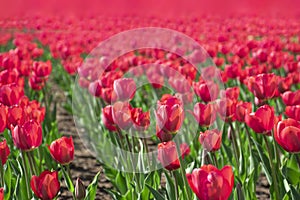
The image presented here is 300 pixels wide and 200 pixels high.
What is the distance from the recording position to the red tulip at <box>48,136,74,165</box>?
2297 mm

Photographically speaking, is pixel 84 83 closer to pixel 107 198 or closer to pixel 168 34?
pixel 107 198

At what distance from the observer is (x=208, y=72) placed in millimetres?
4348

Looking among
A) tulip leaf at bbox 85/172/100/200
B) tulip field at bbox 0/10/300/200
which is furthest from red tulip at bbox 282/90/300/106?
tulip leaf at bbox 85/172/100/200

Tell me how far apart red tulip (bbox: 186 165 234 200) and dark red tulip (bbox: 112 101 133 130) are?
842mm

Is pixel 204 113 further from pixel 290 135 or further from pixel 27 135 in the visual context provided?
pixel 27 135

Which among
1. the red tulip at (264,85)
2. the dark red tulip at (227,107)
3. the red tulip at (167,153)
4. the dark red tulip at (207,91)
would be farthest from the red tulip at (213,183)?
the dark red tulip at (207,91)

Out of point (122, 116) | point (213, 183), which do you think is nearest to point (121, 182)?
point (122, 116)

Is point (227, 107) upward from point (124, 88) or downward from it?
downward

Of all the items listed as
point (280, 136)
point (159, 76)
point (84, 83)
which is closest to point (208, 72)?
point (159, 76)

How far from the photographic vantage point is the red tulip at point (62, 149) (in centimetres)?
230

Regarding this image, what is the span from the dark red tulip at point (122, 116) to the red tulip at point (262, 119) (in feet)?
1.98

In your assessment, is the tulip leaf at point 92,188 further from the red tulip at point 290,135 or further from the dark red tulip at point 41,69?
the dark red tulip at point 41,69

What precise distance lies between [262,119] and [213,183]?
2.51ft

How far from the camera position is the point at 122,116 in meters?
2.50
